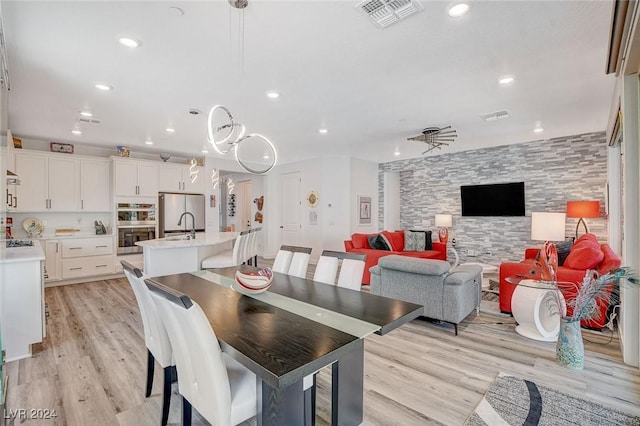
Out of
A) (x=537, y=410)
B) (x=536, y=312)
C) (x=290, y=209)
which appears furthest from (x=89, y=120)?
(x=536, y=312)

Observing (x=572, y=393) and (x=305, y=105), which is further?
(x=305, y=105)

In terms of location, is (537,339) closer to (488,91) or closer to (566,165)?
(488,91)

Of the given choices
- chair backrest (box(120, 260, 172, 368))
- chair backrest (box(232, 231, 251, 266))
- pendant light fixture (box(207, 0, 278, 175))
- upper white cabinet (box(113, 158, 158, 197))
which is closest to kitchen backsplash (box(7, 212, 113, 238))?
upper white cabinet (box(113, 158, 158, 197))

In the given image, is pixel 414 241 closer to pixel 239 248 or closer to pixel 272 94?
pixel 239 248

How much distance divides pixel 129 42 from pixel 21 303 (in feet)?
8.31

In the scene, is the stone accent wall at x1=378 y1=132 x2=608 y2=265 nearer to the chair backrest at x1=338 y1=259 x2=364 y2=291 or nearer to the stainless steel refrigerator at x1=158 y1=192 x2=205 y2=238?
the stainless steel refrigerator at x1=158 y1=192 x2=205 y2=238

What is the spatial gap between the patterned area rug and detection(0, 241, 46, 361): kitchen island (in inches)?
146

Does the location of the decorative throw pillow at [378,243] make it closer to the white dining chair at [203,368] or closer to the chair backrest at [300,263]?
Result: the chair backrest at [300,263]

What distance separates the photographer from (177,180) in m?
6.69

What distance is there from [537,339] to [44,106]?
20.5ft

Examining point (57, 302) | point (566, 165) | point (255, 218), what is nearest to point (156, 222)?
point (57, 302)

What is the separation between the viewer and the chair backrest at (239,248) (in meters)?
4.30

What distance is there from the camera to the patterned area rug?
192cm

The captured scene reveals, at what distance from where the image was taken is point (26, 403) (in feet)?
6.95
